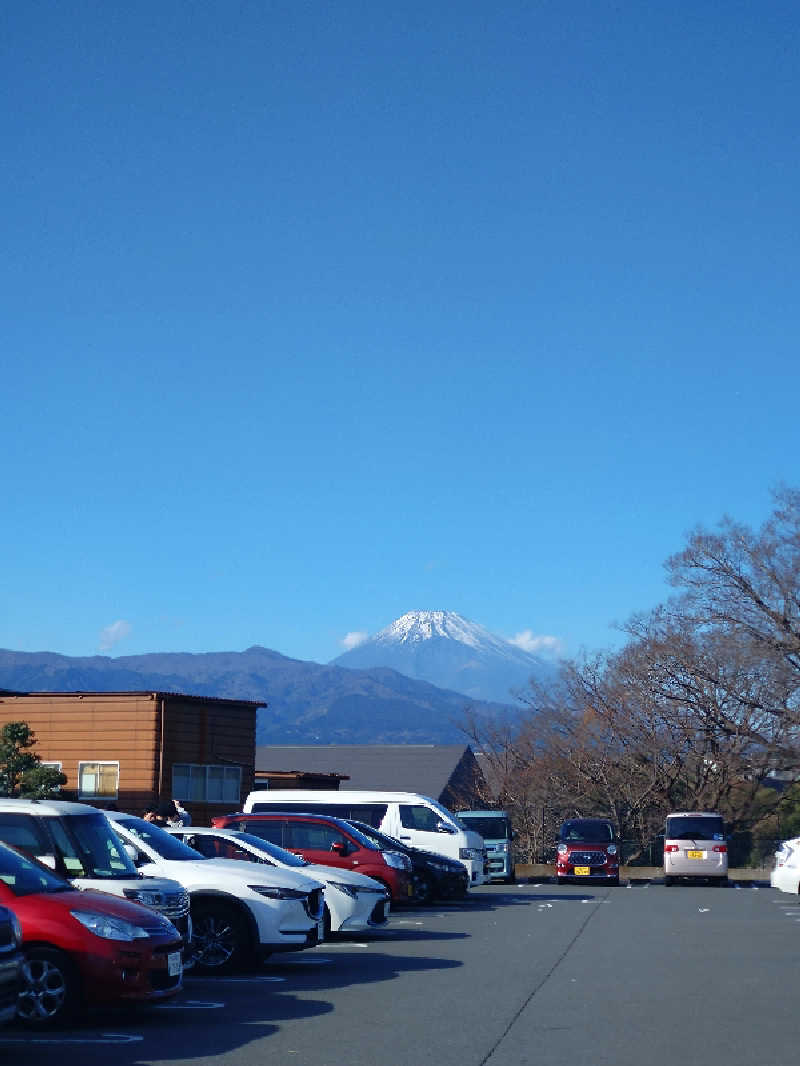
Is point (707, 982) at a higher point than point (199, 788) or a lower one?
lower

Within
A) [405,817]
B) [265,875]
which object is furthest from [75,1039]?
[405,817]

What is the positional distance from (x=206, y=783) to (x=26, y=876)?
1137 inches

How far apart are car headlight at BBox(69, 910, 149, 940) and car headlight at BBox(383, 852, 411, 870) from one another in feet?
39.3

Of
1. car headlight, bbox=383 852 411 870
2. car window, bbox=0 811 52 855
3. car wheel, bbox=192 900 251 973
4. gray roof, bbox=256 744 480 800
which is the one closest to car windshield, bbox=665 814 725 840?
car headlight, bbox=383 852 411 870

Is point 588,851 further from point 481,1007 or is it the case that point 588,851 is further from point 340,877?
point 481,1007

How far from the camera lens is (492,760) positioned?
203ft

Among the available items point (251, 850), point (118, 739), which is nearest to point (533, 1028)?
point (251, 850)

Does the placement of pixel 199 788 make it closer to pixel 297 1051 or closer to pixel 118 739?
pixel 118 739

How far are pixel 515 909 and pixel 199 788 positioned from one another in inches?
595

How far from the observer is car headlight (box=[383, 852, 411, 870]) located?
74.3ft

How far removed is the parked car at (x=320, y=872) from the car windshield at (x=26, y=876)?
5.96 m

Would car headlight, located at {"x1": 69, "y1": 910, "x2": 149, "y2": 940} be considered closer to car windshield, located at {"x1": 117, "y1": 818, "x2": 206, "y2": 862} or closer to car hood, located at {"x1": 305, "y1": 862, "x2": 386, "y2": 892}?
car windshield, located at {"x1": 117, "y1": 818, "x2": 206, "y2": 862}

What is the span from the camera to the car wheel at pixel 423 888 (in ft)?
86.8

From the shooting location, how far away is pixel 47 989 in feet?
35.6
